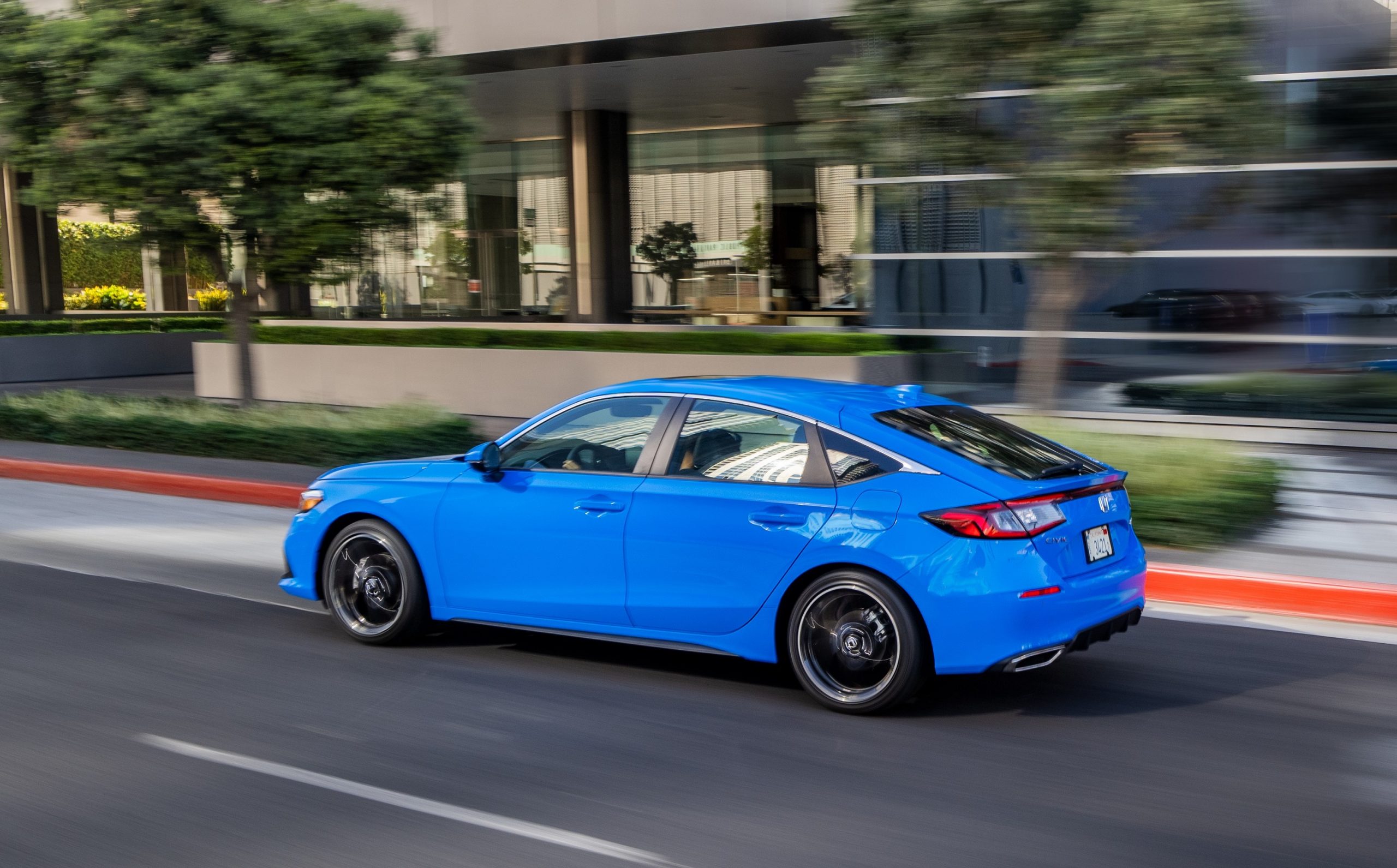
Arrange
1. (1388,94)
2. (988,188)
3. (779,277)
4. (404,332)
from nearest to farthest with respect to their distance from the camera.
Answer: (988,188)
(1388,94)
(404,332)
(779,277)

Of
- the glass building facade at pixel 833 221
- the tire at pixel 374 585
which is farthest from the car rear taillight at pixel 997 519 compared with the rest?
the glass building facade at pixel 833 221

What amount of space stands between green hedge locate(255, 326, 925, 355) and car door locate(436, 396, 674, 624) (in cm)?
1245

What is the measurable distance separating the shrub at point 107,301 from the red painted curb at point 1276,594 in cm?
4544

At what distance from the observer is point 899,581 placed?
558 centimetres

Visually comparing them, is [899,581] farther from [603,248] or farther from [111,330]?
[111,330]

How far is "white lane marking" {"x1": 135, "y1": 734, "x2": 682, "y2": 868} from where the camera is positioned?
4406mm

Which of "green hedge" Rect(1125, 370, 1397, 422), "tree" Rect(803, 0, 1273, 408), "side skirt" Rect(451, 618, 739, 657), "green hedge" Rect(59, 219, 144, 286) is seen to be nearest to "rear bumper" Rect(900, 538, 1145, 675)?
"side skirt" Rect(451, 618, 739, 657)

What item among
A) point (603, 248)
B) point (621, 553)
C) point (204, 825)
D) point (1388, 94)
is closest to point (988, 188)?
point (621, 553)

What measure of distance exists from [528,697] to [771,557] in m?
1.33

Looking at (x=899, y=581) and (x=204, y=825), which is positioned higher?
(x=899, y=581)

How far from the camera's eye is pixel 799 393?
20.7 ft

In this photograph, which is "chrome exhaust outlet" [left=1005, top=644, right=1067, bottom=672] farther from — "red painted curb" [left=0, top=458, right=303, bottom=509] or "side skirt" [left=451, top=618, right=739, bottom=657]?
"red painted curb" [left=0, top=458, right=303, bottom=509]

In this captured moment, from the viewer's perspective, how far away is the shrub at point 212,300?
4978 centimetres

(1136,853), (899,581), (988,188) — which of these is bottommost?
(1136,853)
